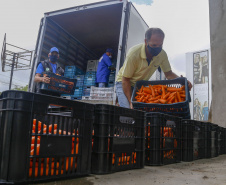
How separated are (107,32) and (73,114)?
8070 millimetres

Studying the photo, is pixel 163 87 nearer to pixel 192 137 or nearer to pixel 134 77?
pixel 134 77

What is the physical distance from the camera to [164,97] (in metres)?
3.57

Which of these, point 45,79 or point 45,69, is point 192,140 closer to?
point 45,79

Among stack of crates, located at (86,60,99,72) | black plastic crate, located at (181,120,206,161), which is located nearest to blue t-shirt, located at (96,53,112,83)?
stack of crates, located at (86,60,99,72)

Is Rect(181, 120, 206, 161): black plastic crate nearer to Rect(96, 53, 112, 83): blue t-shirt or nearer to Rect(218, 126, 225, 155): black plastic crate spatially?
Rect(218, 126, 225, 155): black plastic crate

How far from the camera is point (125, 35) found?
6.81 m

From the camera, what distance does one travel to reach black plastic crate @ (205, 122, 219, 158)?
409cm

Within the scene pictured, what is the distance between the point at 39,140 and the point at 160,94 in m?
2.41

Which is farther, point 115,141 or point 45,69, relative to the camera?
point 45,69

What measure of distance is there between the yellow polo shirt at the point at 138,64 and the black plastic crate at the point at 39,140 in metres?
1.99

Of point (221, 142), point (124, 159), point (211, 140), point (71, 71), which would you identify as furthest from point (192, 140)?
point (71, 71)

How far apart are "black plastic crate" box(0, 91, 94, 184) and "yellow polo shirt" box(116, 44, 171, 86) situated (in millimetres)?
1989

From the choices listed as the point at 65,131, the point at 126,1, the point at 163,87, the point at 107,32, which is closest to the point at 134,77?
the point at 163,87

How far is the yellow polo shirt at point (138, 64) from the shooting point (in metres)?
3.83
